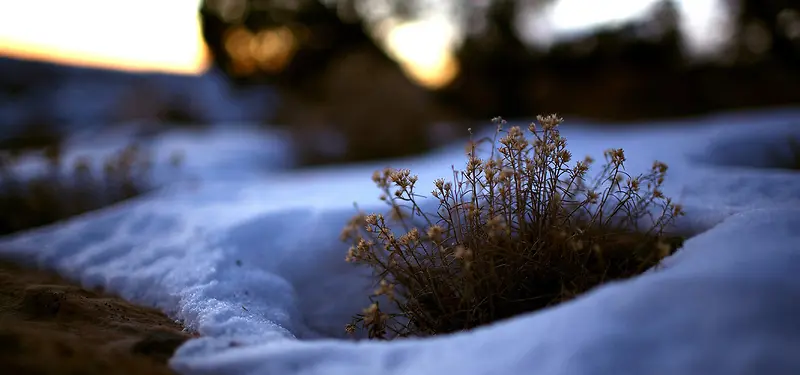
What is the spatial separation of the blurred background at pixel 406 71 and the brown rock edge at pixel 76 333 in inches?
202

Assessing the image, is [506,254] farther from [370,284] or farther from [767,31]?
[767,31]

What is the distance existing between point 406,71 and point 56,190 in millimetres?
7014

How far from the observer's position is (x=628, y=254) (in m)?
1.96

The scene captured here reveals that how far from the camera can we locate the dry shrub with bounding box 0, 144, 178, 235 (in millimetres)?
3830

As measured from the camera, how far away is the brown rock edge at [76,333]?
132cm

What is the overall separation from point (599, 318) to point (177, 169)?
17.5ft

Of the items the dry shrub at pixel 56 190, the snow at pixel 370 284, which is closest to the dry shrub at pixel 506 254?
the snow at pixel 370 284

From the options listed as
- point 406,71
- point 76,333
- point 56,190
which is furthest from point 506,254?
point 406,71

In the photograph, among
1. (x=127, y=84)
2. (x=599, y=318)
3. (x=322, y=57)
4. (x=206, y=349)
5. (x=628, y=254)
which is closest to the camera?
(x=599, y=318)

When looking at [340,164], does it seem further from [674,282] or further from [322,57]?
[322,57]

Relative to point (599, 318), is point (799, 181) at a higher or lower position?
higher

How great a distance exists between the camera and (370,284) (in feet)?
7.75

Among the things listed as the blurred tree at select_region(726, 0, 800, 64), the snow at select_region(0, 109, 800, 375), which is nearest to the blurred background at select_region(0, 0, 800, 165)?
the blurred tree at select_region(726, 0, 800, 64)

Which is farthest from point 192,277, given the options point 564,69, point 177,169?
point 564,69
